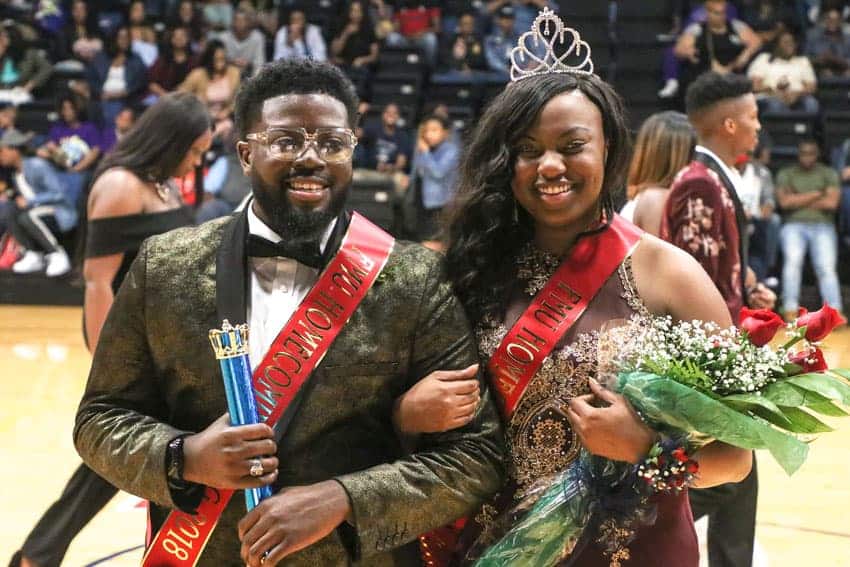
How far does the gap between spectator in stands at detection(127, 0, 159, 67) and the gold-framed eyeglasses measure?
1078 cm

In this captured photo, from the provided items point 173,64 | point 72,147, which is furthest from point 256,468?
point 173,64

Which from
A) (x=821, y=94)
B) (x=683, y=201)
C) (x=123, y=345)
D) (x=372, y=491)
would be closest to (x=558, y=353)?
(x=372, y=491)

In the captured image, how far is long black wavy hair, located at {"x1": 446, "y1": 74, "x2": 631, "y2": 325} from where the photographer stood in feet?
7.20

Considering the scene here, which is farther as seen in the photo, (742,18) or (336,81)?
(742,18)

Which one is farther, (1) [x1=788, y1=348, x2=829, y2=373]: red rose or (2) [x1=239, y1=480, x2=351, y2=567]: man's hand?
(1) [x1=788, y1=348, x2=829, y2=373]: red rose

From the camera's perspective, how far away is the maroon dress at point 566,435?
2145mm

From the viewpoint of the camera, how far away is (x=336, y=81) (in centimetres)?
208

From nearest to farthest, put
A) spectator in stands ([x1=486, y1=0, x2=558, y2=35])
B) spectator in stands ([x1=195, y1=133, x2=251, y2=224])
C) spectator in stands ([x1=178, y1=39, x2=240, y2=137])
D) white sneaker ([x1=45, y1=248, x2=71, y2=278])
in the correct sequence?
spectator in stands ([x1=195, y1=133, x2=251, y2=224])
white sneaker ([x1=45, y1=248, x2=71, y2=278])
spectator in stands ([x1=178, y1=39, x2=240, y2=137])
spectator in stands ([x1=486, y1=0, x2=558, y2=35])

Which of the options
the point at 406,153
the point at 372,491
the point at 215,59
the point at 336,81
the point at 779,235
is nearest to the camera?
the point at 372,491

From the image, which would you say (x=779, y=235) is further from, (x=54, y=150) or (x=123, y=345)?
(x=123, y=345)

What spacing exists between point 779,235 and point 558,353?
26.3 ft

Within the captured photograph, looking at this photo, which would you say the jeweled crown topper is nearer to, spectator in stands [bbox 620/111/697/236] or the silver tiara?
the silver tiara

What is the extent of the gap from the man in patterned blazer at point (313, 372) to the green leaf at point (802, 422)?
495 millimetres

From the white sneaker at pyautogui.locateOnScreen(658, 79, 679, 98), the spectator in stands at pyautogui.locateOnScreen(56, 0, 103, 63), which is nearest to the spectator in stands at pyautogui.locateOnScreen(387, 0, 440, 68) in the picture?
the white sneaker at pyautogui.locateOnScreen(658, 79, 679, 98)
